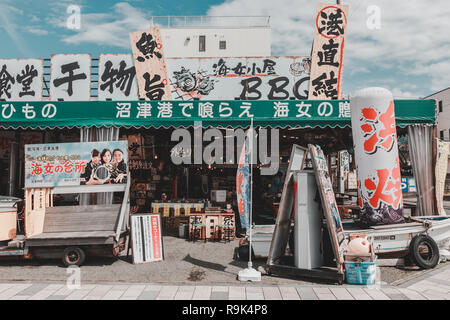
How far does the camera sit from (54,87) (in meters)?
12.6

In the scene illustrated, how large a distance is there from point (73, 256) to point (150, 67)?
25.3 ft

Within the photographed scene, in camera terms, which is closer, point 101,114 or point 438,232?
point 438,232

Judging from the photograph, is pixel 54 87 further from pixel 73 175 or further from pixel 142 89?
pixel 73 175

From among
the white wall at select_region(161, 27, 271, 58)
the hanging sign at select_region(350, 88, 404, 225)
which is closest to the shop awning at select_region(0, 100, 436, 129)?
the hanging sign at select_region(350, 88, 404, 225)

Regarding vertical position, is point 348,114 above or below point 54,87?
below

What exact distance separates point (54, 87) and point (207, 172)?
8.70 meters

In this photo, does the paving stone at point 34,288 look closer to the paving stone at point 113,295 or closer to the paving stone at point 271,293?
the paving stone at point 113,295

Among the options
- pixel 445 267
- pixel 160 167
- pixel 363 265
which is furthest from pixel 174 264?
pixel 160 167

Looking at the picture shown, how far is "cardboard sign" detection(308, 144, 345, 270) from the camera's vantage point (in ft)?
19.7

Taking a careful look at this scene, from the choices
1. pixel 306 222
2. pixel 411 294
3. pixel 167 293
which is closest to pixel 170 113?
pixel 306 222

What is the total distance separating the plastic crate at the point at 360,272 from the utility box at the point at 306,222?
68cm

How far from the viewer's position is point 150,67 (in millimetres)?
12219

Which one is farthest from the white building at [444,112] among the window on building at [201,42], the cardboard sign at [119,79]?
the cardboard sign at [119,79]

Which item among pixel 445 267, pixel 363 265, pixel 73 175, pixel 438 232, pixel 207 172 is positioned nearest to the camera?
pixel 363 265
